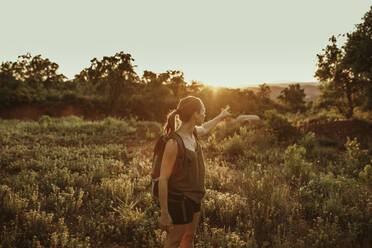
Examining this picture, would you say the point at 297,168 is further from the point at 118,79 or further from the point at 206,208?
the point at 118,79

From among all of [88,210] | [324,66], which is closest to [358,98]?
[324,66]

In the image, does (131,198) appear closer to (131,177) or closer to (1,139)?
(131,177)

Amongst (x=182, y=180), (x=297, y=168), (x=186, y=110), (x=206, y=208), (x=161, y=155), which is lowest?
(x=206, y=208)

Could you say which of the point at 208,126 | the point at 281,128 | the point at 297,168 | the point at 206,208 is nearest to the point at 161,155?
the point at 208,126

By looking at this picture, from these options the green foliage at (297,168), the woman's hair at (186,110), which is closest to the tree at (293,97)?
the green foliage at (297,168)

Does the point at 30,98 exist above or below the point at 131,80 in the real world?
below

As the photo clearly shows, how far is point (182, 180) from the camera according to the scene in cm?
256

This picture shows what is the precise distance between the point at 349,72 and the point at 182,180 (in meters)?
15.5

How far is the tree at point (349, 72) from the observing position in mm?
12177

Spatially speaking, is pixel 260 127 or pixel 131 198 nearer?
pixel 131 198

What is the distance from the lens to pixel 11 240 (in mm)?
3520

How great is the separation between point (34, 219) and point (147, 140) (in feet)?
28.6

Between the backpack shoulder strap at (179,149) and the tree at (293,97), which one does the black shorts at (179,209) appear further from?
the tree at (293,97)

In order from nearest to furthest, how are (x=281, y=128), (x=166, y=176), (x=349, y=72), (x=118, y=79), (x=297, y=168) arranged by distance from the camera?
1. (x=166, y=176)
2. (x=297, y=168)
3. (x=281, y=128)
4. (x=349, y=72)
5. (x=118, y=79)
